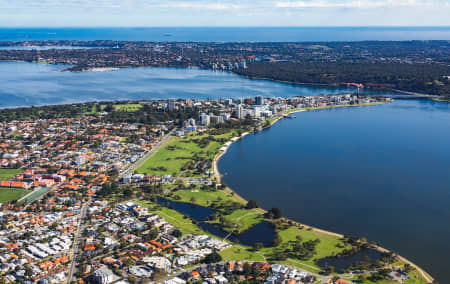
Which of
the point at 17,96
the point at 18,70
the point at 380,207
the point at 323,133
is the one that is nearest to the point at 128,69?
the point at 18,70

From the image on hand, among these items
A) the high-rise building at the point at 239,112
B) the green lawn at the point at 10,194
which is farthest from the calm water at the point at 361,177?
the green lawn at the point at 10,194

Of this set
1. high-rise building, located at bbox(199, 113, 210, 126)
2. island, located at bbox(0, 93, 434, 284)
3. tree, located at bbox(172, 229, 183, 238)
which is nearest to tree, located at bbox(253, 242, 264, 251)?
island, located at bbox(0, 93, 434, 284)

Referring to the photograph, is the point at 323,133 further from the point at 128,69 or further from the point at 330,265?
the point at 128,69

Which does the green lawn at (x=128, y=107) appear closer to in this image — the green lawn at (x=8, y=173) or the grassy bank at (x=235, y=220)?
the grassy bank at (x=235, y=220)

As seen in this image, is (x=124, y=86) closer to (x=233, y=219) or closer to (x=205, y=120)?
(x=205, y=120)

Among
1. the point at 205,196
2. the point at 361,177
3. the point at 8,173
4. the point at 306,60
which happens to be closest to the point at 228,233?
the point at 205,196

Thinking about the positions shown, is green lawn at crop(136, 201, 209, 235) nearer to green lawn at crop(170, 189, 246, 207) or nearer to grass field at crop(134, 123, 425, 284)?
grass field at crop(134, 123, 425, 284)
